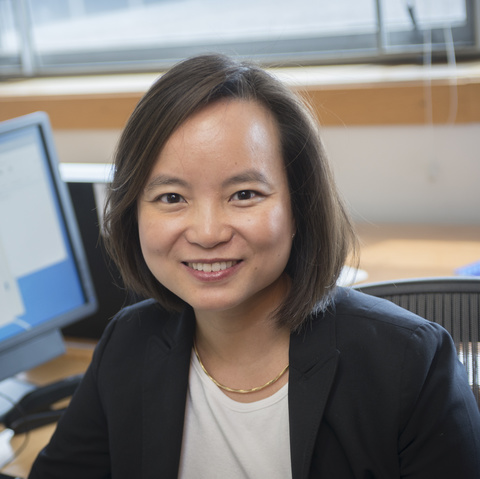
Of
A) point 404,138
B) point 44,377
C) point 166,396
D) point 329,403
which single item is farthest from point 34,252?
point 404,138

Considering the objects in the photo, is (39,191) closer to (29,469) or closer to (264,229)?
(29,469)

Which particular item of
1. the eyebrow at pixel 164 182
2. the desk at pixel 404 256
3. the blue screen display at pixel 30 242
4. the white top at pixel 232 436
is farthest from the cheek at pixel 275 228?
the blue screen display at pixel 30 242

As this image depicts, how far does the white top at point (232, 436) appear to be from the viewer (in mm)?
1034

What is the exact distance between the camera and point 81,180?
5.65 ft

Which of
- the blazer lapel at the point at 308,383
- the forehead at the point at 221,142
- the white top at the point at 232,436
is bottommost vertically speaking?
the white top at the point at 232,436

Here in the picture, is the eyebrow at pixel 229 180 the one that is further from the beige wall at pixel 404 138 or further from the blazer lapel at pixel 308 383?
the beige wall at pixel 404 138

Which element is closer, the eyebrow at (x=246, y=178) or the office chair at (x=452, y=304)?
the eyebrow at (x=246, y=178)

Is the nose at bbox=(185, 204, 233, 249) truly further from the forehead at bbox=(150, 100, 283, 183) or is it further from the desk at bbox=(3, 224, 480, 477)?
the desk at bbox=(3, 224, 480, 477)

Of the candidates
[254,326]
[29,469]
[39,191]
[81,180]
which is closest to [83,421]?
[29,469]

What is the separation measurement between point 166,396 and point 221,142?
0.39 metres

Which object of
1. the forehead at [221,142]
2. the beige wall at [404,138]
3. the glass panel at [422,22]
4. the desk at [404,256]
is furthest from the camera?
the glass panel at [422,22]

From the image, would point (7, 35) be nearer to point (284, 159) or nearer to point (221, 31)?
point (221, 31)

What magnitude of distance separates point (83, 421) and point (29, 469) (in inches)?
7.9

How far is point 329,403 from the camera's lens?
0.98m
